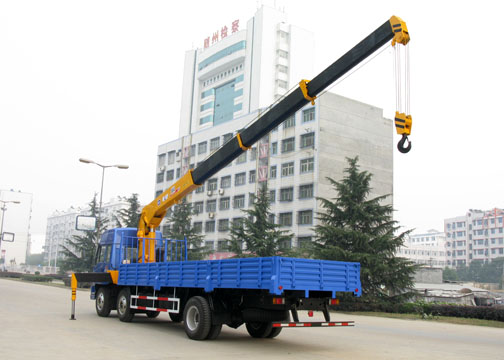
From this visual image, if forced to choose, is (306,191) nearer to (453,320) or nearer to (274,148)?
(274,148)

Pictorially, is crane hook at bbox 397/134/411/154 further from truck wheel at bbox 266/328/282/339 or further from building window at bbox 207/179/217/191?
building window at bbox 207/179/217/191

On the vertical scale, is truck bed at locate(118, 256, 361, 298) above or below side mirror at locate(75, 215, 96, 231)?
below

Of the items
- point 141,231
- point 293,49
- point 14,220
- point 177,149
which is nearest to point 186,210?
point 177,149

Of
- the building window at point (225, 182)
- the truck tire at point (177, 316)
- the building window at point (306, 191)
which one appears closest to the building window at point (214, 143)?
the building window at point (225, 182)

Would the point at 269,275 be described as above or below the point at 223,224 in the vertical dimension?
below

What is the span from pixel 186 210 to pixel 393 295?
27.1m

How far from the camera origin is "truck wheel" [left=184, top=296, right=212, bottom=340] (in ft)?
37.1

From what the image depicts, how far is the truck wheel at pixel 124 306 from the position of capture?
49.8 ft

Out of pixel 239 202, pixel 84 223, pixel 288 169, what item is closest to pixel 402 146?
pixel 84 223

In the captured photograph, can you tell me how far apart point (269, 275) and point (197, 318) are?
2.58 m

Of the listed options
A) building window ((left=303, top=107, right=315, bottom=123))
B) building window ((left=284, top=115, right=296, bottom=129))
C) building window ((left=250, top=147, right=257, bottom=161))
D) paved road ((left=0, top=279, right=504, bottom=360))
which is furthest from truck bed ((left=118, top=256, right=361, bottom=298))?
building window ((left=250, top=147, right=257, bottom=161))

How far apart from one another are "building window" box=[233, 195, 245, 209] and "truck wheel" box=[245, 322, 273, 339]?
49803 mm

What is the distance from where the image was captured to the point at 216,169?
15.8 meters

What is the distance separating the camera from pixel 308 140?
5556cm
